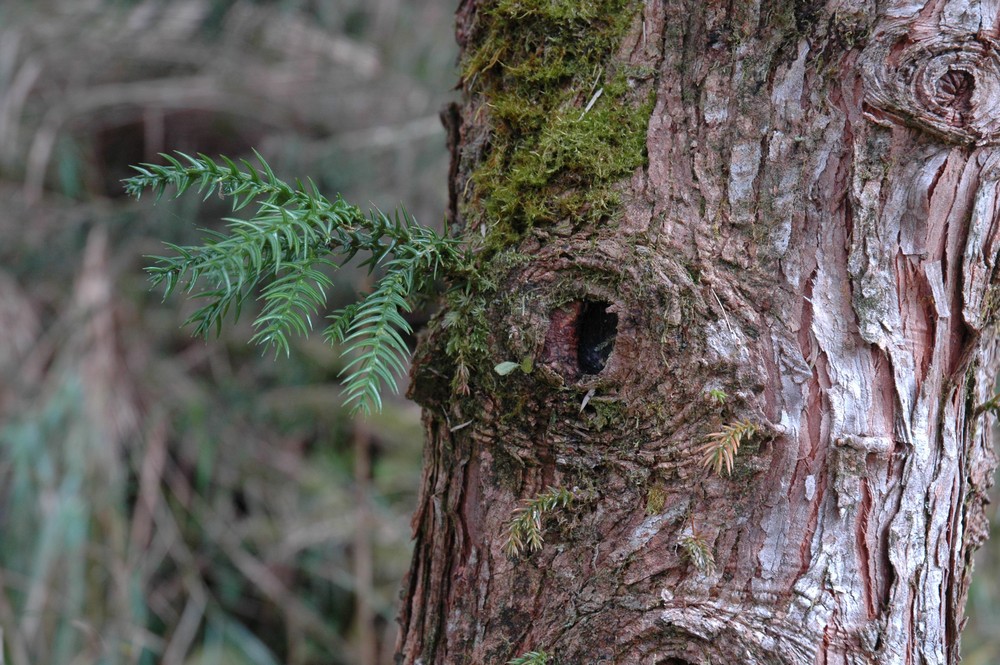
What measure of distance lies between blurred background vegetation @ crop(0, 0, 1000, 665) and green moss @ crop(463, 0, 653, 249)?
1.64 m

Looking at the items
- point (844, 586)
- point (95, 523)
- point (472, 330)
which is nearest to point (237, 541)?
point (95, 523)

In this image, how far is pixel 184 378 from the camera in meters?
2.60

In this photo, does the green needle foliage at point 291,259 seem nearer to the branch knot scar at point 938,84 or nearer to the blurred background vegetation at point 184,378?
the branch knot scar at point 938,84

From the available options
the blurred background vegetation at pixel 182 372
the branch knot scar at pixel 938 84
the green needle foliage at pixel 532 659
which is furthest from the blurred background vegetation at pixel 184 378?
the branch knot scar at pixel 938 84

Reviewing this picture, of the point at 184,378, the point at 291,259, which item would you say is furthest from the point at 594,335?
the point at 184,378

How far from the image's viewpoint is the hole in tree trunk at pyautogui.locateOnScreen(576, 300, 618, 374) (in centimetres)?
68

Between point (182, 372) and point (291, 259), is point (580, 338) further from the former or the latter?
point (182, 372)

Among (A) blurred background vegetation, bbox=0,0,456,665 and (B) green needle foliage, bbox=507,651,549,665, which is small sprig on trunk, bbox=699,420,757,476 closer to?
(B) green needle foliage, bbox=507,651,549,665

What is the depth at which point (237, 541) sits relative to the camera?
230 centimetres

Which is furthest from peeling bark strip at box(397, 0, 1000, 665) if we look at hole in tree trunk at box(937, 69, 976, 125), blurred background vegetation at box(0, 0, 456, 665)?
blurred background vegetation at box(0, 0, 456, 665)

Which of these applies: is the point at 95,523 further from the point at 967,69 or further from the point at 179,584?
the point at 967,69

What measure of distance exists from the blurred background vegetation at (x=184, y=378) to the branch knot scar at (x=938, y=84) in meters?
1.83

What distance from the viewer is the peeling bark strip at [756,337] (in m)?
0.62

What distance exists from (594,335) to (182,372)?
2.32 metres
